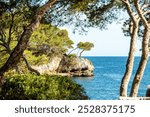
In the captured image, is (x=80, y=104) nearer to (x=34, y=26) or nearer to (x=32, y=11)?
(x=34, y=26)

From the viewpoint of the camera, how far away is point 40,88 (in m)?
13.3

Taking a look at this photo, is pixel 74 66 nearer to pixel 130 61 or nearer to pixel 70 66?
pixel 70 66

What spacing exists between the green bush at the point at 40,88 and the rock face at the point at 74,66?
64.5 meters

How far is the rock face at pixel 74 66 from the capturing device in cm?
7962

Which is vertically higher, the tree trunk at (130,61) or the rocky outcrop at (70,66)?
the tree trunk at (130,61)

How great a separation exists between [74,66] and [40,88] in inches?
2680

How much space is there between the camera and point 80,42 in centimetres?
7762

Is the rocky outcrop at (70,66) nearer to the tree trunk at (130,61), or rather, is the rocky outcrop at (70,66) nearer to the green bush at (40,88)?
the tree trunk at (130,61)

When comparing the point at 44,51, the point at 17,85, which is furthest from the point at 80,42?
the point at 17,85

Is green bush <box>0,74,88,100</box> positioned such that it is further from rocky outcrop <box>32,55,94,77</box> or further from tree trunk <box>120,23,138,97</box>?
rocky outcrop <box>32,55,94,77</box>

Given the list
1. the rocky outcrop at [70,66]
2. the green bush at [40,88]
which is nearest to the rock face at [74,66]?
the rocky outcrop at [70,66]

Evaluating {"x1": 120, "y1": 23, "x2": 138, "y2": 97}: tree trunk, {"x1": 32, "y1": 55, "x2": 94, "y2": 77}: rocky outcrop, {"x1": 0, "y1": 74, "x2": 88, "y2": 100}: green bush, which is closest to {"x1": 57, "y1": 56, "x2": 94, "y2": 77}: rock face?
{"x1": 32, "y1": 55, "x2": 94, "y2": 77}: rocky outcrop

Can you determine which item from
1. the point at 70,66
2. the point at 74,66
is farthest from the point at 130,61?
the point at 70,66

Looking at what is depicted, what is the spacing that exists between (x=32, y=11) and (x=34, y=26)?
4740 millimetres
